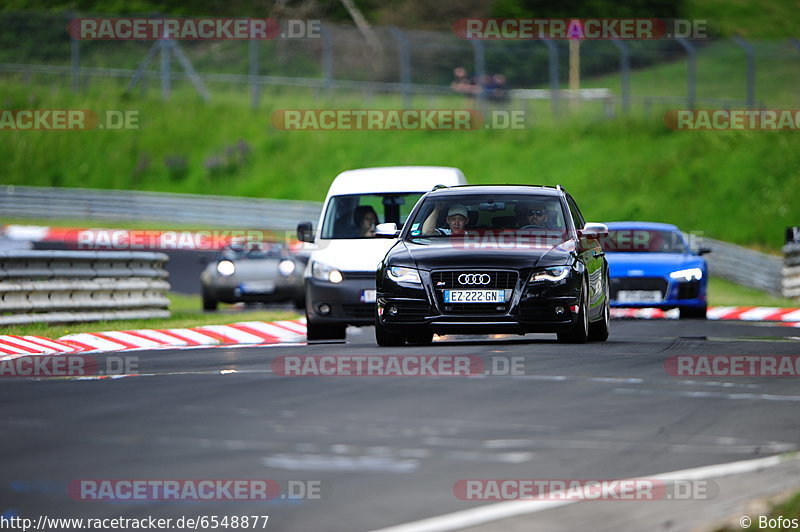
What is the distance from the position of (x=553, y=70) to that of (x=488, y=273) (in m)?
31.8

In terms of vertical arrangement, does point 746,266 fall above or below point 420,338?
below

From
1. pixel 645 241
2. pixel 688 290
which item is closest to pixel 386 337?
pixel 688 290

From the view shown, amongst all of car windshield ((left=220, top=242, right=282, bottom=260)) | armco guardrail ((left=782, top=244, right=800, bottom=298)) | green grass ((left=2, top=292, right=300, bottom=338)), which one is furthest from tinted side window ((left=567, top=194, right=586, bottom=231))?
armco guardrail ((left=782, top=244, right=800, bottom=298))

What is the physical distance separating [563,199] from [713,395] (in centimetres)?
485

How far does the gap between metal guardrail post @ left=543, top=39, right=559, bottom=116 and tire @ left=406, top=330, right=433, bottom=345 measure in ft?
92.6

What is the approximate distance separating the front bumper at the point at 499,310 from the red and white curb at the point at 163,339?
302 cm

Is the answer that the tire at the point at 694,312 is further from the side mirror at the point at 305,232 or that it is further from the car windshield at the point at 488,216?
the car windshield at the point at 488,216

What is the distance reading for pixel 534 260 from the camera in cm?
1352

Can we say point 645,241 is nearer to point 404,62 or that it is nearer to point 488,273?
point 488,273

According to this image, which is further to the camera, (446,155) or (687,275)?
(446,155)

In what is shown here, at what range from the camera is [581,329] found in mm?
13992

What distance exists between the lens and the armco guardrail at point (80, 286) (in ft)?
58.6

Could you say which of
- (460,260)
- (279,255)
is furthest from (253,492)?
(279,255)

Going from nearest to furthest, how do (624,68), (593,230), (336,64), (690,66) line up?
(593,230), (690,66), (624,68), (336,64)
